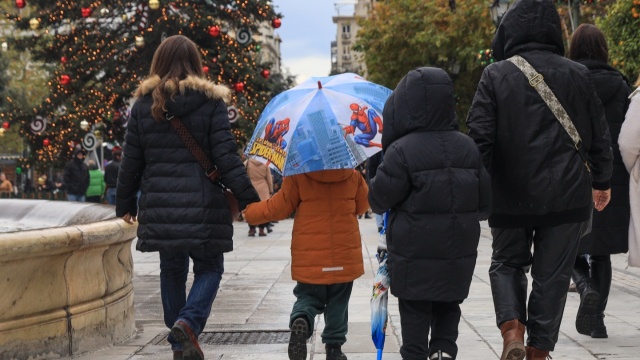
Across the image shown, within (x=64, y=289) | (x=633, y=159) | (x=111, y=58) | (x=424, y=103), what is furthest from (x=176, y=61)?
(x=111, y=58)

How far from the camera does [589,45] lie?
740 centimetres

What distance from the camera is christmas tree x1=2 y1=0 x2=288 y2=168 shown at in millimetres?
27000

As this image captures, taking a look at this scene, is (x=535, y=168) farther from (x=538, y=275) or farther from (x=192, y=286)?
(x=192, y=286)

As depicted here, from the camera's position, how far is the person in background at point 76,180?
2356 cm

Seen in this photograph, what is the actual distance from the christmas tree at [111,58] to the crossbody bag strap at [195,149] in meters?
20.4

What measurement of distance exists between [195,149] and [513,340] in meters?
2.07

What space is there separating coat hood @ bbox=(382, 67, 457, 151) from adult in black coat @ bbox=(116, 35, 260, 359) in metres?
1.26

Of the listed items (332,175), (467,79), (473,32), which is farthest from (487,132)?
(467,79)

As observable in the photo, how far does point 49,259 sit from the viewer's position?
258 inches

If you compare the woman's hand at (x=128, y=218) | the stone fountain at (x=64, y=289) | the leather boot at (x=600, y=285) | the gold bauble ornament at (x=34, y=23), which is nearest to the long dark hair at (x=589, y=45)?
the leather boot at (x=600, y=285)

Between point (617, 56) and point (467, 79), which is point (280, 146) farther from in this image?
point (467, 79)

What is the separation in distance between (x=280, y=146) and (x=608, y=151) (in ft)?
5.96

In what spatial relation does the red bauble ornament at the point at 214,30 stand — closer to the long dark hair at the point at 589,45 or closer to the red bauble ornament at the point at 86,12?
the red bauble ornament at the point at 86,12

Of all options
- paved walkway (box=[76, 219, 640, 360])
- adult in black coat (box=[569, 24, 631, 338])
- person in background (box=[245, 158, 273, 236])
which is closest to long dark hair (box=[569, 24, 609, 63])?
adult in black coat (box=[569, 24, 631, 338])
